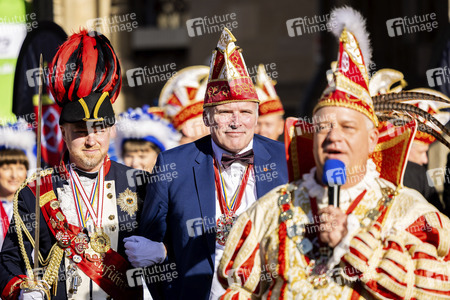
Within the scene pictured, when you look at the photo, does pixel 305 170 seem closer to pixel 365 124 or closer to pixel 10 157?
pixel 365 124

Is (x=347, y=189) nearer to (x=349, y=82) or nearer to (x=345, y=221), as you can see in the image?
(x=345, y=221)

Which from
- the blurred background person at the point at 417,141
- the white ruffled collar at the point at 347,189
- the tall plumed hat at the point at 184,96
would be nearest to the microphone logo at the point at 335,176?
the white ruffled collar at the point at 347,189

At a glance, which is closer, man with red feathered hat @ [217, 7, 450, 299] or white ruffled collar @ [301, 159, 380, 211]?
man with red feathered hat @ [217, 7, 450, 299]

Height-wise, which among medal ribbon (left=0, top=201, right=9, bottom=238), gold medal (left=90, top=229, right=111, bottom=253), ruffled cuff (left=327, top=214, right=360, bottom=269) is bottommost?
ruffled cuff (left=327, top=214, right=360, bottom=269)

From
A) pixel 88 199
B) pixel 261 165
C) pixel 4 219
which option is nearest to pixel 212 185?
pixel 261 165

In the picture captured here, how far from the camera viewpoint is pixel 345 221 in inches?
191

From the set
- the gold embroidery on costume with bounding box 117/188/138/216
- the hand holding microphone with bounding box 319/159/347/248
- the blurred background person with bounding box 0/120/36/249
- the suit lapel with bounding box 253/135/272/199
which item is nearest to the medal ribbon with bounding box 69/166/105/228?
the gold embroidery on costume with bounding box 117/188/138/216

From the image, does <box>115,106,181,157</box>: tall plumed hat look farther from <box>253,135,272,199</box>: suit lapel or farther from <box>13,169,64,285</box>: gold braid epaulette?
<box>13,169,64,285</box>: gold braid epaulette

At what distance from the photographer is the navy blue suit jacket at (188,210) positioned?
20.9 feet

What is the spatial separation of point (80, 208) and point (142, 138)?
2642 mm

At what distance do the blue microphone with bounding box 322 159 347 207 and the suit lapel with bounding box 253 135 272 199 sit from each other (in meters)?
1.57

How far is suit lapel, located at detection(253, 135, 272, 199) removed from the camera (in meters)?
6.43

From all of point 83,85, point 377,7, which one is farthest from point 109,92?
point 377,7

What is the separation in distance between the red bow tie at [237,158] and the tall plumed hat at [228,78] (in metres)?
0.34
